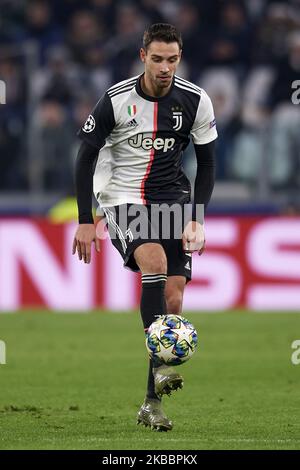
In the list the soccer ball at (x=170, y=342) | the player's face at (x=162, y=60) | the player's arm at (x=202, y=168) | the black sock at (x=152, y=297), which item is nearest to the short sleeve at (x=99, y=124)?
the player's face at (x=162, y=60)

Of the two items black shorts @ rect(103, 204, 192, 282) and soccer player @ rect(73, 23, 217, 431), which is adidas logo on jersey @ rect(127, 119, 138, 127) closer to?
soccer player @ rect(73, 23, 217, 431)

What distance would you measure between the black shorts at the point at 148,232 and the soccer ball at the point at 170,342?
0.55 metres

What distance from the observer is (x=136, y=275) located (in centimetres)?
1461

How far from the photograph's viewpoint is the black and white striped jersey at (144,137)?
7.07 metres

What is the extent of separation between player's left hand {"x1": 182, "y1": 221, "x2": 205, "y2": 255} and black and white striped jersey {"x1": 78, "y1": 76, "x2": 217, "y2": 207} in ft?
0.72

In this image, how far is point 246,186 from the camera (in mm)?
14883

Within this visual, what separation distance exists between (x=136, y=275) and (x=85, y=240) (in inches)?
301

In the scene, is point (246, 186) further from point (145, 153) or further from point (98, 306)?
point (145, 153)

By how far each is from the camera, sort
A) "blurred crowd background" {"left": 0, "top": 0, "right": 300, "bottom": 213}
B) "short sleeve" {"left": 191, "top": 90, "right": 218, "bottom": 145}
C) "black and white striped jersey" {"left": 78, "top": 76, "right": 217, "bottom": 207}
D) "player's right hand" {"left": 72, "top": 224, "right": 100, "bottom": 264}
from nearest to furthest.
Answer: "player's right hand" {"left": 72, "top": 224, "right": 100, "bottom": 264} → "black and white striped jersey" {"left": 78, "top": 76, "right": 217, "bottom": 207} → "short sleeve" {"left": 191, "top": 90, "right": 218, "bottom": 145} → "blurred crowd background" {"left": 0, "top": 0, "right": 300, "bottom": 213}

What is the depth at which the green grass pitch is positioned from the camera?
6559 millimetres

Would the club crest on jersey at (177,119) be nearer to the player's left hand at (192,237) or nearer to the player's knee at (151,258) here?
the player's left hand at (192,237)

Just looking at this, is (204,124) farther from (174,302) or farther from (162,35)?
(174,302)

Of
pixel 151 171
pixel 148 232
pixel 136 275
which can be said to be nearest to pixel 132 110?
pixel 151 171

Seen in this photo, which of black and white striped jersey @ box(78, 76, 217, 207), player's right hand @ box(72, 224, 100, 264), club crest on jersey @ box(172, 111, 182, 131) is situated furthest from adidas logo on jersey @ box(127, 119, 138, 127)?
player's right hand @ box(72, 224, 100, 264)
